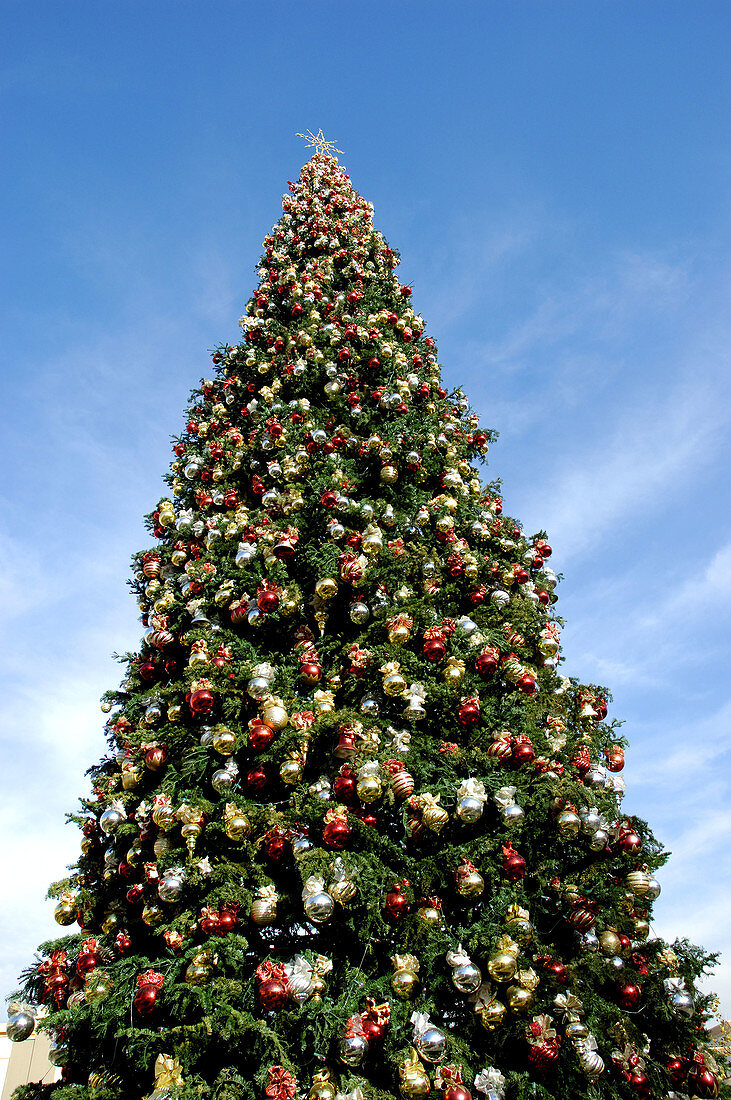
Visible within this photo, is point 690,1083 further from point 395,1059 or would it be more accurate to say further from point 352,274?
point 352,274

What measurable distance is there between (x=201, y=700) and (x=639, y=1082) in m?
2.76

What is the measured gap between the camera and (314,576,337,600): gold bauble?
407cm

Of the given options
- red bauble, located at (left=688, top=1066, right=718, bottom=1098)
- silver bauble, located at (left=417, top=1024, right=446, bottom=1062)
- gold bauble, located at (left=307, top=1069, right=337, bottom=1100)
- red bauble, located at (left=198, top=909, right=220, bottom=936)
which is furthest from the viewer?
red bauble, located at (left=688, top=1066, right=718, bottom=1098)

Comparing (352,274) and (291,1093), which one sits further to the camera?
(352,274)

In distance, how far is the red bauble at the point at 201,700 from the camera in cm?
365

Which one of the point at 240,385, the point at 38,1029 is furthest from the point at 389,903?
the point at 240,385

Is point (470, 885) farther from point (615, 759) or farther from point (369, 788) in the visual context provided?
point (615, 759)

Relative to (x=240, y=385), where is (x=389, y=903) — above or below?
below

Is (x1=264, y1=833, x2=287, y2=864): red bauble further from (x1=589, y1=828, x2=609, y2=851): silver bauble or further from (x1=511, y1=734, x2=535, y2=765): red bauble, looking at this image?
(x1=589, y1=828, x2=609, y2=851): silver bauble

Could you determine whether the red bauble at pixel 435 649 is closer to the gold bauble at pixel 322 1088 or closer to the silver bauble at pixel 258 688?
the silver bauble at pixel 258 688

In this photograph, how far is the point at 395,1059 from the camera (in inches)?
106

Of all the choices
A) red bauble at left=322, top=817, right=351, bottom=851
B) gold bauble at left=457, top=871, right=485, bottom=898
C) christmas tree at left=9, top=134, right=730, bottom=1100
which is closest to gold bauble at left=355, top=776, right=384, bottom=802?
christmas tree at left=9, top=134, right=730, bottom=1100

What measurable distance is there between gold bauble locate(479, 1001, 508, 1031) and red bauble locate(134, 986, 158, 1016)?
1436 mm

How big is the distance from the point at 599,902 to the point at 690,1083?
0.89 meters
